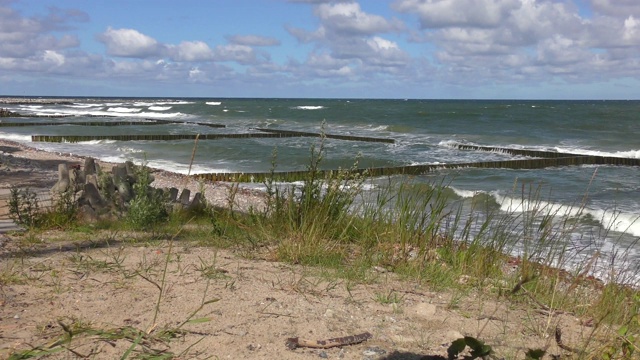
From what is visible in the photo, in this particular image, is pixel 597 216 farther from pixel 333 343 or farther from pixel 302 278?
pixel 333 343

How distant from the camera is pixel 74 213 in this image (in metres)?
7.01

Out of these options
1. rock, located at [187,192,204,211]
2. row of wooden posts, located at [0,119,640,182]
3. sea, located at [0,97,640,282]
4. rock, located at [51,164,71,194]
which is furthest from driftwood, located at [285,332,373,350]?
row of wooden posts, located at [0,119,640,182]

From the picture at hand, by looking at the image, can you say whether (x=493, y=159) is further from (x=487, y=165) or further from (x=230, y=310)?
(x=230, y=310)

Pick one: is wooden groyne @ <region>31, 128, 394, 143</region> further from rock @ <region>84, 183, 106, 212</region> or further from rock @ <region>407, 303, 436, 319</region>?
rock @ <region>407, 303, 436, 319</region>

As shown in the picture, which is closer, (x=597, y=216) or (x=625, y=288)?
(x=625, y=288)

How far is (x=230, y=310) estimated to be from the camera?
13.3 ft

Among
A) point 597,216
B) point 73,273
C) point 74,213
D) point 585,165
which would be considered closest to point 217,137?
point 585,165

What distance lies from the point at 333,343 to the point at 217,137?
30651mm

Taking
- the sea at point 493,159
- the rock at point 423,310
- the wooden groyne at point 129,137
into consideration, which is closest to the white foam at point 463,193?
the sea at point 493,159

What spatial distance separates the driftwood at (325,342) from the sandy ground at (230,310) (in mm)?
30

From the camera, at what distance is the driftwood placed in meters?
3.55

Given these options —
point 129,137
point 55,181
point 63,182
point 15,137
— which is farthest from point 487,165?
point 15,137

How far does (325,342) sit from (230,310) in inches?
27.8

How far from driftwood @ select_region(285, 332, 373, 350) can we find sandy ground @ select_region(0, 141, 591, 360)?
0.10 ft
